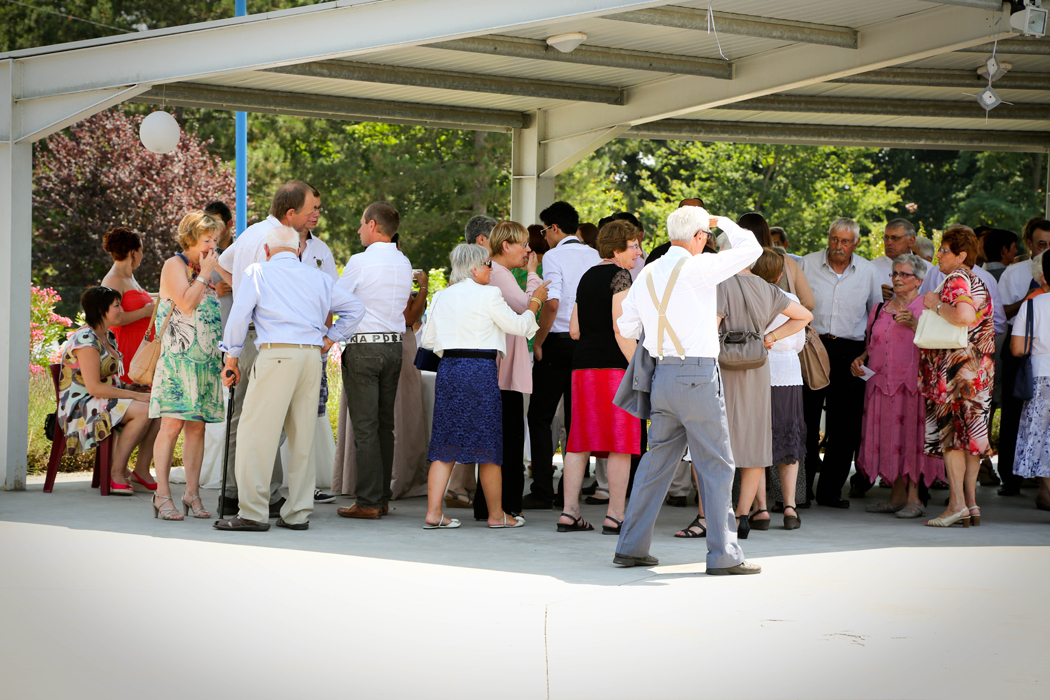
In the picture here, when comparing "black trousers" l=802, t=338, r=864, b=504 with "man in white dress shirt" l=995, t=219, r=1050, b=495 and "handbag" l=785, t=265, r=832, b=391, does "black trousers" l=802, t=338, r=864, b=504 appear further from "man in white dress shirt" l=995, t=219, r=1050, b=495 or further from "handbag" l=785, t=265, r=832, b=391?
"man in white dress shirt" l=995, t=219, r=1050, b=495

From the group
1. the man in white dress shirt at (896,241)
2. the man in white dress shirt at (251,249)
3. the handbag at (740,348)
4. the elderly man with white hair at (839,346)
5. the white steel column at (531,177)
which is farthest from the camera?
the white steel column at (531,177)

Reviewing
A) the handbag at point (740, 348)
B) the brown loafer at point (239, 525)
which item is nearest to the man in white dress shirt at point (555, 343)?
the handbag at point (740, 348)

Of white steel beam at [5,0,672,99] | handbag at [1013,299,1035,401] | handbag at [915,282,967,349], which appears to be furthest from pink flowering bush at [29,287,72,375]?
handbag at [1013,299,1035,401]

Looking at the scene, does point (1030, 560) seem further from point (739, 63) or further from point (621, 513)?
point (739, 63)

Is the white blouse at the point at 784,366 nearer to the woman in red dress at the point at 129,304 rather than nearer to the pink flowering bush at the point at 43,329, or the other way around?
the woman in red dress at the point at 129,304

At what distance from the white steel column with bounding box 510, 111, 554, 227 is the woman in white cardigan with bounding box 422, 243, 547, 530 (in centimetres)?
463

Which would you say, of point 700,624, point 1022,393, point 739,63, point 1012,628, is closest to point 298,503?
point 700,624

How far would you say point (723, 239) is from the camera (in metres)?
7.00

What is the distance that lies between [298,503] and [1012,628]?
4.03 metres

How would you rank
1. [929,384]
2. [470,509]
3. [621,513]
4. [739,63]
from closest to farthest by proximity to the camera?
1. [621,513]
2. [929,384]
3. [470,509]
4. [739,63]

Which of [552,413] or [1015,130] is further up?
[1015,130]

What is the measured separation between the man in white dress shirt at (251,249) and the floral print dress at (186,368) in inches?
8.3

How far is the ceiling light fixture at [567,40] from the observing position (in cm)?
805

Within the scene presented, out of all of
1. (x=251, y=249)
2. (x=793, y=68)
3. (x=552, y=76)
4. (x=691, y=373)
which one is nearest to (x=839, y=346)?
Answer: (x=793, y=68)
